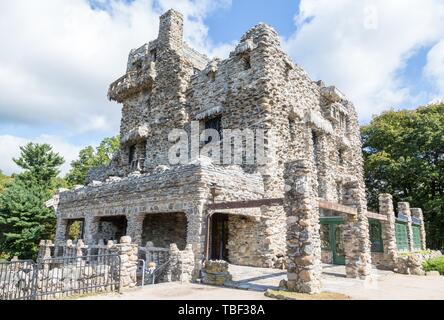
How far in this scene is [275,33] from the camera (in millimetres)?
16422

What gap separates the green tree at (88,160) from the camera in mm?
34250

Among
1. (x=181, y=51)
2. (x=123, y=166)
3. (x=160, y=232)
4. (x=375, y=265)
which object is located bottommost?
(x=375, y=265)

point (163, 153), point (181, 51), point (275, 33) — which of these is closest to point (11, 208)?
point (163, 153)

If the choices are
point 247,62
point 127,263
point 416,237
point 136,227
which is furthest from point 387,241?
point 127,263

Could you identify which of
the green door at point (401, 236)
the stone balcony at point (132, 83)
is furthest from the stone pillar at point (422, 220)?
the stone balcony at point (132, 83)

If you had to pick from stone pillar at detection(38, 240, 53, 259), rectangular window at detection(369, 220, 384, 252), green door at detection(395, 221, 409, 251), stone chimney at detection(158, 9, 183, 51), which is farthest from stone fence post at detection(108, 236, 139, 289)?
stone chimney at detection(158, 9, 183, 51)

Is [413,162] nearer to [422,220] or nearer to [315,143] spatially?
[422,220]

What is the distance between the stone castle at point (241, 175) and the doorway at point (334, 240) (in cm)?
5

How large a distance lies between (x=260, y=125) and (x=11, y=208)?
19.3 m

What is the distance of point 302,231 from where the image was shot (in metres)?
8.30

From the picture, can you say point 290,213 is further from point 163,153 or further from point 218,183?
point 163,153

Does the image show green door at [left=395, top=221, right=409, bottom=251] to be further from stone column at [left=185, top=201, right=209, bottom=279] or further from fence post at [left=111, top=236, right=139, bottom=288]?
fence post at [left=111, top=236, right=139, bottom=288]

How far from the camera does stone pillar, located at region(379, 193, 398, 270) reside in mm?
14547

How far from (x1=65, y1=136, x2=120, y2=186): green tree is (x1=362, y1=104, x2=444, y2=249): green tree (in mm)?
25889
